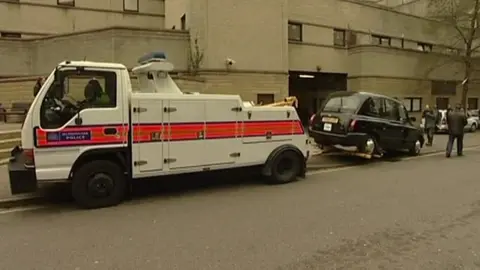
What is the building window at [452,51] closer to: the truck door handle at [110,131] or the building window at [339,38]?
the building window at [339,38]

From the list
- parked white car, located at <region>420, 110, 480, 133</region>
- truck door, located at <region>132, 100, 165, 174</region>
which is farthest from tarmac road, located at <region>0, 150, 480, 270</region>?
parked white car, located at <region>420, 110, 480, 133</region>

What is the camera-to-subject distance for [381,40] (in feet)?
86.3

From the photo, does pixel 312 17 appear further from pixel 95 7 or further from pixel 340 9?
pixel 95 7

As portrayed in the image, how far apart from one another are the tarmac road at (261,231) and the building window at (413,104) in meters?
20.4

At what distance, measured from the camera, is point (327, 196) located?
7.40 m

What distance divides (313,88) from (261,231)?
24104 mm

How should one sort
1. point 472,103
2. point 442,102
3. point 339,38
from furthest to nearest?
point 472,103, point 442,102, point 339,38

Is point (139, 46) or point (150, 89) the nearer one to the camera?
point (150, 89)

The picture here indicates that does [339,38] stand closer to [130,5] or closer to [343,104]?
[130,5]

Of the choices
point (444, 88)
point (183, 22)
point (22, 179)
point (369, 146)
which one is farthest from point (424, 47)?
point (22, 179)

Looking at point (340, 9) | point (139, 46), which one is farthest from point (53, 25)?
point (340, 9)

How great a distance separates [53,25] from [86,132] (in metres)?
18.2

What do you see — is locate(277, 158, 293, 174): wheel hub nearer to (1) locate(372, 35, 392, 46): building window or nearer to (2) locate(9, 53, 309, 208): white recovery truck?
(2) locate(9, 53, 309, 208): white recovery truck

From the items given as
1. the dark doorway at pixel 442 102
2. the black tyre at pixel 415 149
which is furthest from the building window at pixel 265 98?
the dark doorway at pixel 442 102
